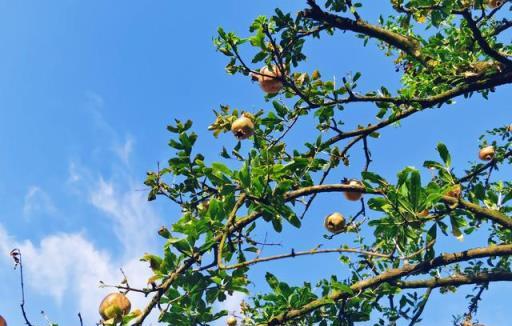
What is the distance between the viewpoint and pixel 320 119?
6051mm

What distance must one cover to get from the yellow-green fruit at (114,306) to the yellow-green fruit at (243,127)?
2636 millimetres

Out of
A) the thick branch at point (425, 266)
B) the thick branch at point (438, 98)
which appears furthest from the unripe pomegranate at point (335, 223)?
the thick branch at point (425, 266)

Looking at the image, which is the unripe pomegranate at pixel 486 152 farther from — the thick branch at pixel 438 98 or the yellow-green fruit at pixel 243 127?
the yellow-green fruit at pixel 243 127

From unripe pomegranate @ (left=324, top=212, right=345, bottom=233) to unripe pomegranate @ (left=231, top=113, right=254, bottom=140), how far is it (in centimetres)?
147

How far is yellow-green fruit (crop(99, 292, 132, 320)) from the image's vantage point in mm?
3695

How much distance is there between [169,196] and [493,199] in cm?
347

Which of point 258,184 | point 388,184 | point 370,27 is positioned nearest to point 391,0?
point 370,27

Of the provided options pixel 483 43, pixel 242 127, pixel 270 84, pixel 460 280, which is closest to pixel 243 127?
pixel 242 127

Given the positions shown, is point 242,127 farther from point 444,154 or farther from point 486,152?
point 486,152

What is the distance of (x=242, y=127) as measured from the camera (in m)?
5.82

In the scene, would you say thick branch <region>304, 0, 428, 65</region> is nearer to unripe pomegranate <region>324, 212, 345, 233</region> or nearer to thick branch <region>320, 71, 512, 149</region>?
thick branch <region>320, 71, 512, 149</region>

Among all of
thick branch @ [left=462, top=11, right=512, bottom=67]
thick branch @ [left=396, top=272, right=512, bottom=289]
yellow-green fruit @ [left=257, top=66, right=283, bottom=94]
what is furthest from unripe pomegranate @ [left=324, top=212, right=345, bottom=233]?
thick branch @ [left=462, top=11, right=512, bottom=67]

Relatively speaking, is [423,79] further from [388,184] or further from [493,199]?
[388,184]

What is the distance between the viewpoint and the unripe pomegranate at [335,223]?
19.2ft
